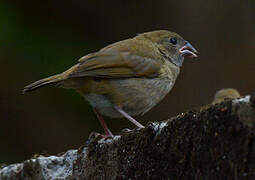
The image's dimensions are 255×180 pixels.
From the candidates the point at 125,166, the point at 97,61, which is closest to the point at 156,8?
the point at 97,61

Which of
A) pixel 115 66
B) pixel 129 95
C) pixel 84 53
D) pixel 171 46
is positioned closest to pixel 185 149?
pixel 129 95

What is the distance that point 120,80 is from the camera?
4.29 metres

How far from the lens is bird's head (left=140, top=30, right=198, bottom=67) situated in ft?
17.2

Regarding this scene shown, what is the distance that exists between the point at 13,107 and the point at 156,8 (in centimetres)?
258

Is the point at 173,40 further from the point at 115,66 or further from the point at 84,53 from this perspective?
the point at 84,53

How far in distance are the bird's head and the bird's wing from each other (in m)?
0.56

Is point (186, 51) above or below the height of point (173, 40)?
below

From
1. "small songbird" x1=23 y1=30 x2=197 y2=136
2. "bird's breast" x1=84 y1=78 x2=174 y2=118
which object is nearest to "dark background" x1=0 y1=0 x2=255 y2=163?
"small songbird" x1=23 y1=30 x2=197 y2=136

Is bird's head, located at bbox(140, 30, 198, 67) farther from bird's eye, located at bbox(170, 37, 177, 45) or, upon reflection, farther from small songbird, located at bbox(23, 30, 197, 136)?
small songbird, located at bbox(23, 30, 197, 136)

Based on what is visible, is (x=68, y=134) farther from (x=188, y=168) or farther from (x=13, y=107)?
(x=188, y=168)

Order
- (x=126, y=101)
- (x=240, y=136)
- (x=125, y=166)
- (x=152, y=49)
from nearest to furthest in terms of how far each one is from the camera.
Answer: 1. (x=240, y=136)
2. (x=125, y=166)
3. (x=126, y=101)
4. (x=152, y=49)

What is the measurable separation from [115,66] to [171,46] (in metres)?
1.17

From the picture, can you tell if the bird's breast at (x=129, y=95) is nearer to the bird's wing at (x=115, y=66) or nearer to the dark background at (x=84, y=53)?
the bird's wing at (x=115, y=66)

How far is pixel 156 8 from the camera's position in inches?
Result: 302
